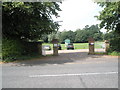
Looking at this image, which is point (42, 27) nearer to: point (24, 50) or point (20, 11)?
point (20, 11)

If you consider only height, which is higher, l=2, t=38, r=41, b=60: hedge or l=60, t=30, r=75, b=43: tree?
l=60, t=30, r=75, b=43: tree

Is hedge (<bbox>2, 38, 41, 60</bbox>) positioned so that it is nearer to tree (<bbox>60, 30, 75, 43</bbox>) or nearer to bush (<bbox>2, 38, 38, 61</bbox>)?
bush (<bbox>2, 38, 38, 61</bbox>)

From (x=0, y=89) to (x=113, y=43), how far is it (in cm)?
1410

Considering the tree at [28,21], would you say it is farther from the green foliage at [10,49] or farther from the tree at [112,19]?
the tree at [112,19]

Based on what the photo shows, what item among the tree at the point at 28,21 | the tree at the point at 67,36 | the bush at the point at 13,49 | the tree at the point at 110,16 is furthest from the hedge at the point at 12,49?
the tree at the point at 67,36

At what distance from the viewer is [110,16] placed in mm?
14445

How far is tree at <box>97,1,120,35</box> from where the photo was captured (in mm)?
14036

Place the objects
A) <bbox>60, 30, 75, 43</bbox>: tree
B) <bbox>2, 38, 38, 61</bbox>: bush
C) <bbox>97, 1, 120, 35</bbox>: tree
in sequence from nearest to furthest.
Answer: <bbox>2, 38, 38, 61</bbox>: bush < <bbox>97, 1, 120, 35</bbox>: tree < <bbox>60, 30, 75, 43</bbox>: tree

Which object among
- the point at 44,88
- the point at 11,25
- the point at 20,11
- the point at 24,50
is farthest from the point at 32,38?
the point at 44,88

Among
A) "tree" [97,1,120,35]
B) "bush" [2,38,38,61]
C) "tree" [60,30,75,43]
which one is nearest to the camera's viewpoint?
"bush" [2,38,38,61]

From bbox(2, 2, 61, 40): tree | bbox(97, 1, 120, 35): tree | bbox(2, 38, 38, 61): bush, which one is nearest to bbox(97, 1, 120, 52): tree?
bbox(97, 1, 120, 35): tree

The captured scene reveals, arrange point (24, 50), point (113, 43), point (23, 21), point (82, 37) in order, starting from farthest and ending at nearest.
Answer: point (82, 37) → point (113, 43) → point (24, 50) → point (23, 21)

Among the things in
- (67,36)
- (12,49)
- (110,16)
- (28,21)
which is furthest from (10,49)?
(67,36)

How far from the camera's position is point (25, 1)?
10938 millimetres
